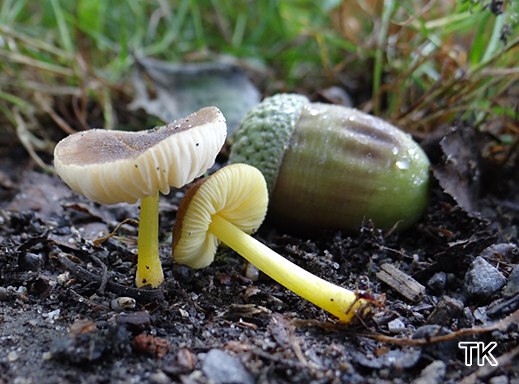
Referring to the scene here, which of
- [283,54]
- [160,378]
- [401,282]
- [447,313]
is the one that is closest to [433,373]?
[447,313]

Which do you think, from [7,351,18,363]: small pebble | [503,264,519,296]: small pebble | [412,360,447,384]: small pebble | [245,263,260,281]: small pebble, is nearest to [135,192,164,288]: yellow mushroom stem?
[245,263,260,281]: small pebble

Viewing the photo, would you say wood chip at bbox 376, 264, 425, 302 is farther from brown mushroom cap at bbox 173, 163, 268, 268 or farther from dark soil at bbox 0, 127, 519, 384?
brown mushroom cap at bbox 173, 163, 268, 268

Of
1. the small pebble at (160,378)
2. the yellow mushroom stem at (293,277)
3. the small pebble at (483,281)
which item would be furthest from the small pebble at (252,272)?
the small pebble at (483,281)

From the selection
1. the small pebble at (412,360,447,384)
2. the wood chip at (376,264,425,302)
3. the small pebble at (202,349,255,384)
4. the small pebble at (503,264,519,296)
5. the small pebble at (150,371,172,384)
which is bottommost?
the small pebble at (150,371,172,384)

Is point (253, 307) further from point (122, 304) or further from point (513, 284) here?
point (513, 284)

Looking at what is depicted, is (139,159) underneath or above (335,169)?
above

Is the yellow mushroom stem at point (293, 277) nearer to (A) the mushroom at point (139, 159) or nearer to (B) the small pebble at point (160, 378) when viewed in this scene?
(A) the mushroom at point (139, 159)
